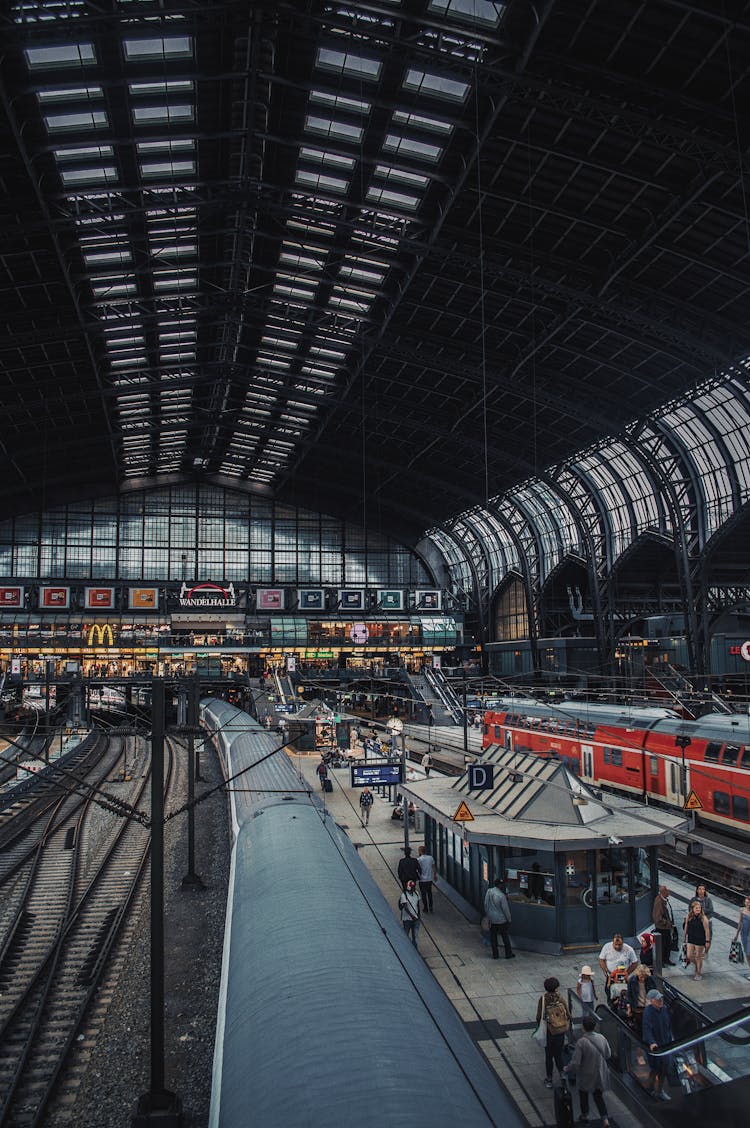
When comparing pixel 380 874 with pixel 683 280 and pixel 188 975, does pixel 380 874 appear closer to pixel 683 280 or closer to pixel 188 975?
pixel 188 975

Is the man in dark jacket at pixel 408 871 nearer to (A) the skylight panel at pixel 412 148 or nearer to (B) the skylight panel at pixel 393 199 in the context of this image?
(A) the skylight panel at pixel 412 148

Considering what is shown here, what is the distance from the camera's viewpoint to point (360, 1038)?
216 inches

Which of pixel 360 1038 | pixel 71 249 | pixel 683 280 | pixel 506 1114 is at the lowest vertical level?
pixel 506 1114

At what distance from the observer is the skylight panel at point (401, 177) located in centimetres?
3136

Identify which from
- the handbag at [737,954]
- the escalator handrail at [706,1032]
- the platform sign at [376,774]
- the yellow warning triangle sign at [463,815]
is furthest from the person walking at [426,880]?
the escalator handrail at [706,1032]

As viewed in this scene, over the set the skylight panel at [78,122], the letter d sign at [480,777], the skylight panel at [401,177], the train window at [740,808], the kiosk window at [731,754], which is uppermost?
the skylight panel at [401,177]

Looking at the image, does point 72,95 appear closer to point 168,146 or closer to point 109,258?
point 168,146

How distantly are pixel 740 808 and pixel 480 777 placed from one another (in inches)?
365

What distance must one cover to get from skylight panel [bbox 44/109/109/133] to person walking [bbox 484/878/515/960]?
96.3 feet

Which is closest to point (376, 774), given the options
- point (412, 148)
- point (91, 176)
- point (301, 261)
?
point (412, 148)

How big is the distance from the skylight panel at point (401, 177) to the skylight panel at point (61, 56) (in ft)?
38.2

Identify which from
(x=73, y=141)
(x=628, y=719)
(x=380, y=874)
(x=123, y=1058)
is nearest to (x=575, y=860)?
(x=380, y=874)

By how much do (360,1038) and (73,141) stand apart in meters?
31.6

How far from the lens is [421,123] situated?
28.3m
